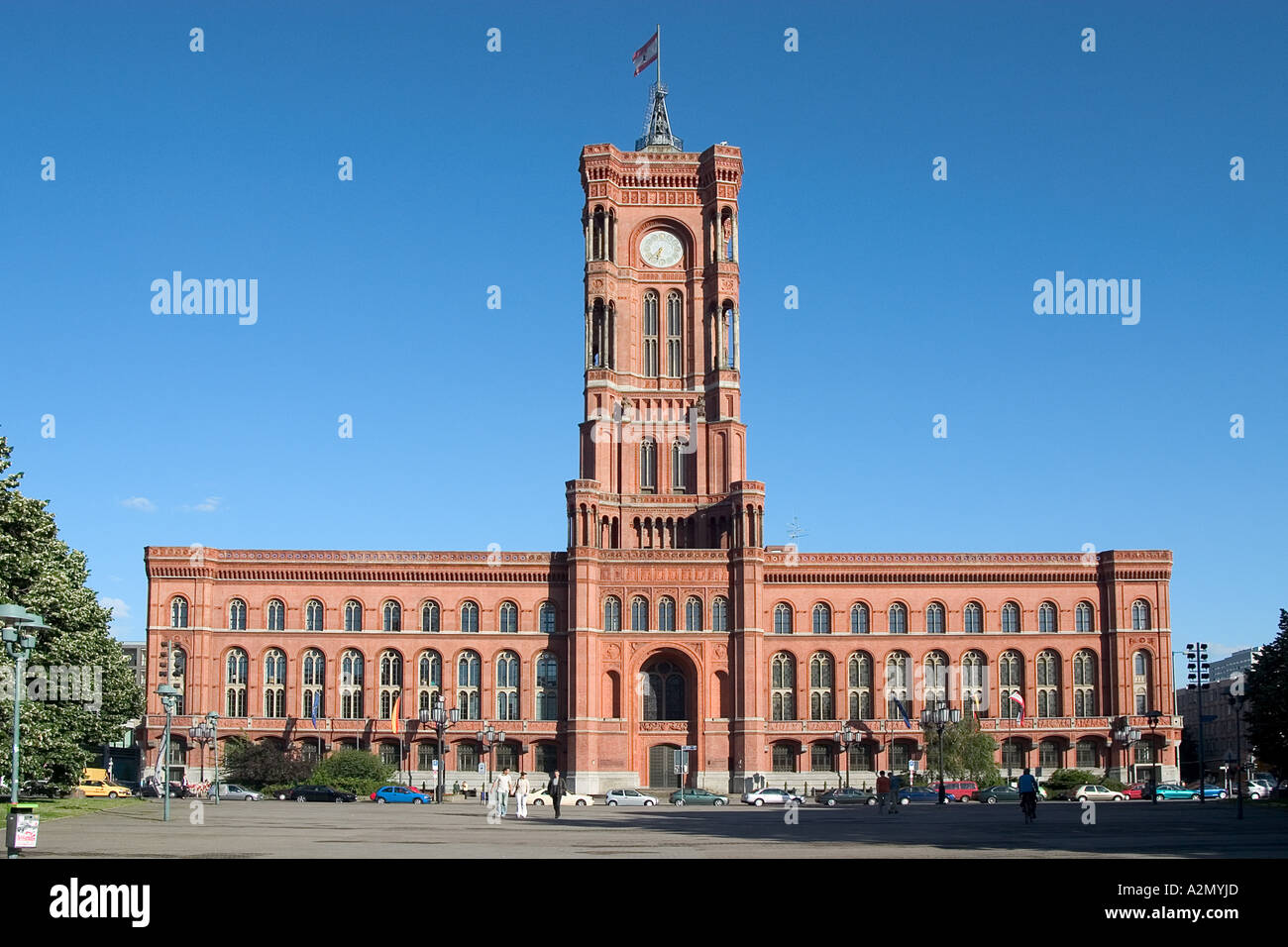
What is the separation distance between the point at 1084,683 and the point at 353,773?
46.7 m

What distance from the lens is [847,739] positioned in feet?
289

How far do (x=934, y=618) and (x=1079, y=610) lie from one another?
374 inches

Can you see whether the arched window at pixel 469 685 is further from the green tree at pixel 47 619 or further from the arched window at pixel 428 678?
the green tree at pixel 47 619

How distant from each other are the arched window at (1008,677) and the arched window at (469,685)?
111 ft

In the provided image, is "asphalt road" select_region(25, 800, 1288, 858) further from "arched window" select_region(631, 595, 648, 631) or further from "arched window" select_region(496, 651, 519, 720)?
"arched window" select_region(631, 595, 648, 631)

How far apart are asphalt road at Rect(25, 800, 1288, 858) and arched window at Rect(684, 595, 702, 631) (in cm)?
3481

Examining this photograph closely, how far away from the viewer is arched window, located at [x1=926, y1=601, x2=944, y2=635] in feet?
303

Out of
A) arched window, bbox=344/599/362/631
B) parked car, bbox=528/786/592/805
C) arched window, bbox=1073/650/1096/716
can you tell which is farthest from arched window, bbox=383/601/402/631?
arched window, bbox=1073/650/1096/716

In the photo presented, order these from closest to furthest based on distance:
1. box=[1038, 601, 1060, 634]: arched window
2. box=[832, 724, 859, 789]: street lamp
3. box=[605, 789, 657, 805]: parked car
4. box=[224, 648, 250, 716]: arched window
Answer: box=[605, 789, 657, 805]: parked car
box=[832, 724, 859, 789]: street lamp
box=[224, 648, 250, 716]: arched window
box=[1038, 601, 1060, 634]: arched window

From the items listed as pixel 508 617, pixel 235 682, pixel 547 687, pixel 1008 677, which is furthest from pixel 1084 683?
pixel 235 682

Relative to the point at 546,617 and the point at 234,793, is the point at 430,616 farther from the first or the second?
the point at 234,793
